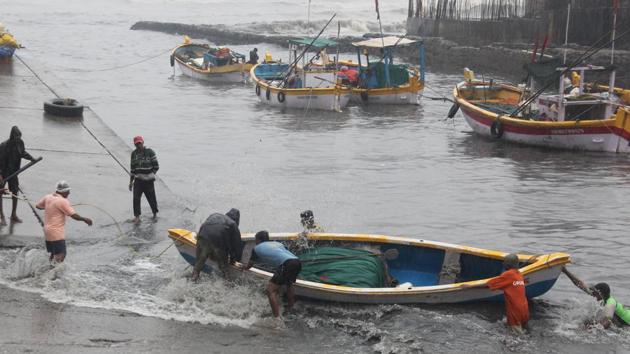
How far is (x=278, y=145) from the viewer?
84.6ft

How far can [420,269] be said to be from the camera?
40.1 ft

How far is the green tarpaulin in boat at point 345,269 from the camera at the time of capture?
37.3 feet

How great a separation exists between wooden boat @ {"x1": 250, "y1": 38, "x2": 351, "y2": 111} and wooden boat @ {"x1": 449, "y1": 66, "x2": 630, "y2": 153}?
7215mm

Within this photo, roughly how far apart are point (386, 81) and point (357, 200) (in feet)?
56.1

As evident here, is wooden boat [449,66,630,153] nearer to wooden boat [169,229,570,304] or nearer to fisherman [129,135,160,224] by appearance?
wooden boat [169,229,570,304]

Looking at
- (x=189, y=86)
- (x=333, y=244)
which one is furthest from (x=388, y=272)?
(x=189, y=86)

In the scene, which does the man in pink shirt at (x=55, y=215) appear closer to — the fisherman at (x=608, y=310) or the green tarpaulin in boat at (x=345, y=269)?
the green tarpaulin in boat at (x=345, y=269)

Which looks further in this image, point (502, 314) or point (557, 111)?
point (557, 111)

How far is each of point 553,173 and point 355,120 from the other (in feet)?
34.9

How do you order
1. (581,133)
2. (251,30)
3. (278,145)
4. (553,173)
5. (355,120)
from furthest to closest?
1. (251,30)
2. (355,120)
3. (278,145)
4. (581,133)
5. (553,173)

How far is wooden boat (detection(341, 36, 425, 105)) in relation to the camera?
34.1m

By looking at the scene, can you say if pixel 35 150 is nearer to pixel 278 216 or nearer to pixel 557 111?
pixel 278 216

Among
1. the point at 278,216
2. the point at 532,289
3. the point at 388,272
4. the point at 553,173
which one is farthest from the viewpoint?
the point at 553,173

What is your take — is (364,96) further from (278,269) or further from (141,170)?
→ (278,269)
